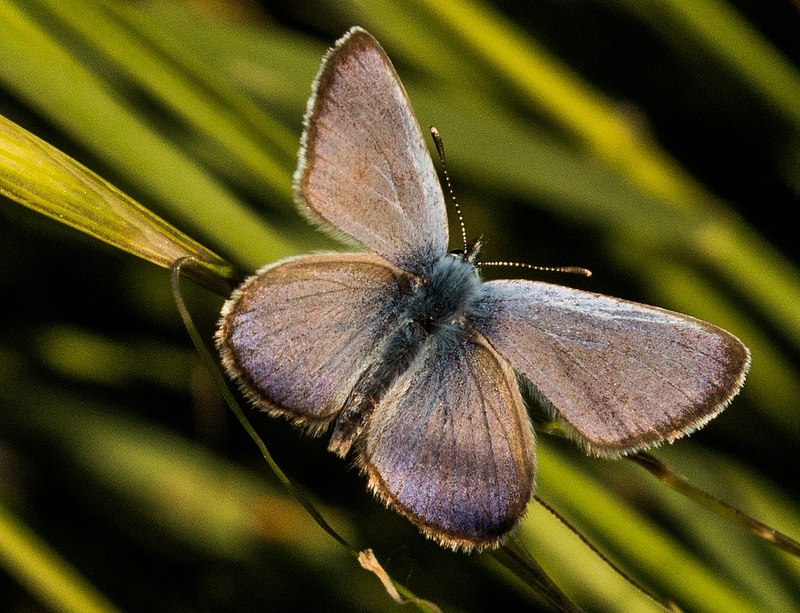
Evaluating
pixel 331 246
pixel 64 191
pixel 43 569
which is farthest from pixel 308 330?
pixel 331 246

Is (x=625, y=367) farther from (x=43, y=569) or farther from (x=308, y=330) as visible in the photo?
(x=43, y=569)

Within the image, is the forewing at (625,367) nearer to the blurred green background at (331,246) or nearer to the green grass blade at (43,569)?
the blurred green background at (331,246)

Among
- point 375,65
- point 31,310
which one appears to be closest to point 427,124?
point 375,65

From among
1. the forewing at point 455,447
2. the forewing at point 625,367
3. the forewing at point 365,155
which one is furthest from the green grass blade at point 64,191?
the forewing at point 625,367

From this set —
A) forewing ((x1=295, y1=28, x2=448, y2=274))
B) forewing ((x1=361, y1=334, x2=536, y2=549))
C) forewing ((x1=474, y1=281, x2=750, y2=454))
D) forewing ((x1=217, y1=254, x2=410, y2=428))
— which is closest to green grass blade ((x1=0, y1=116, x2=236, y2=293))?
Result: forewing ((x1=217, y1=254, x2=410, y2=428))

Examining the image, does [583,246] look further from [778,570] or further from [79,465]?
[79,465]
